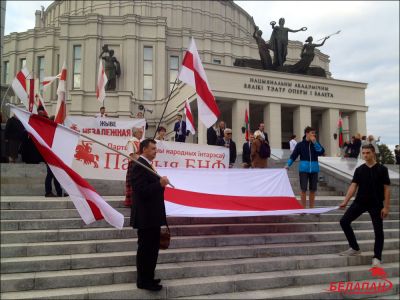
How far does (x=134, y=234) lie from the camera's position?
245 inches

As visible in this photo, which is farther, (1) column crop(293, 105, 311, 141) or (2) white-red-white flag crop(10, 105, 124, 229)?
(1) column crop(293, 105, 311, 141)

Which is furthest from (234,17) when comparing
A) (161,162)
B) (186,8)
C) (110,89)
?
(161,162)

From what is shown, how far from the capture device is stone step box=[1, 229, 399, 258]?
543cm

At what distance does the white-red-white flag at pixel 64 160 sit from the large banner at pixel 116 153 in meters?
4.45

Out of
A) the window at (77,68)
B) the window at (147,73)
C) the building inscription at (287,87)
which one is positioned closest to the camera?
the building inscription at (287,87)

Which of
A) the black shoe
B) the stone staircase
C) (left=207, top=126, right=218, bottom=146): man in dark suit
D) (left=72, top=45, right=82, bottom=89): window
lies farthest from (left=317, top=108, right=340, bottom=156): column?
the black shoe

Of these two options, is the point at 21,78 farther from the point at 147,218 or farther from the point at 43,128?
the point at 147,218

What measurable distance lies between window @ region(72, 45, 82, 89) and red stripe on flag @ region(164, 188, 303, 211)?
33564mm

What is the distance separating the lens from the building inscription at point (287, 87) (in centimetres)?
2468

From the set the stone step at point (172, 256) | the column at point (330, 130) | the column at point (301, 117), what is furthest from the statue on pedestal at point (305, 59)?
the stone step at point (172, 256)

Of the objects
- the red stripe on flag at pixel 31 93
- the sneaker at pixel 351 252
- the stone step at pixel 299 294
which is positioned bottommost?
the stone step at pixel 299 294

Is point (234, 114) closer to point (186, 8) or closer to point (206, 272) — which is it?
point (206, 272)

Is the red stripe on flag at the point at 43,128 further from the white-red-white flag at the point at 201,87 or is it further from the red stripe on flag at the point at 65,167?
the white-red-white flag at the point at 201,87

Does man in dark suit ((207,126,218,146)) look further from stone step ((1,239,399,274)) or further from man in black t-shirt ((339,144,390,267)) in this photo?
man in black t-shirt ((339,144,390,267))
